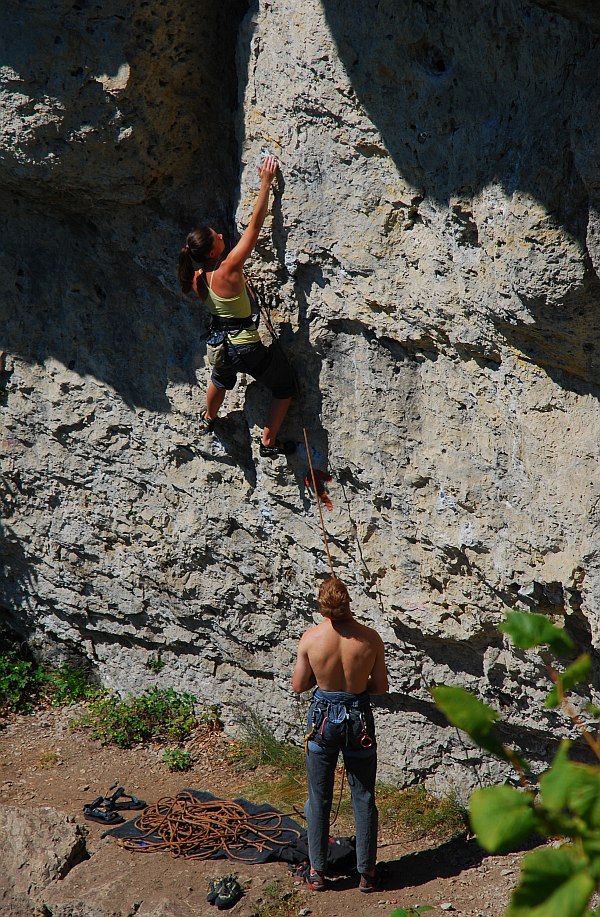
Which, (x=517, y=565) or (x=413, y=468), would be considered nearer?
(x=517, y=565)

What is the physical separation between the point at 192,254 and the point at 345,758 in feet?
9.83

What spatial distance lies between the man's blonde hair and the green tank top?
1547 mm

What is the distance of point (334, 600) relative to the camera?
454cm

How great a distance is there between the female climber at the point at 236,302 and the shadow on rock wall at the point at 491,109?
2.74 feet

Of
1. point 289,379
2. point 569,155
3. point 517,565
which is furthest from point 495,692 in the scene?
point 569,155

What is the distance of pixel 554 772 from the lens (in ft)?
5.69

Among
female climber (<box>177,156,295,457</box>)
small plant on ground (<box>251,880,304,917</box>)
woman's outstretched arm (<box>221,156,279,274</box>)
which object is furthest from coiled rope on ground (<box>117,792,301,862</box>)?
woman's outstretched arm (<box>221,156,279,274</box>)

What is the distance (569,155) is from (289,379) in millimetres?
2195

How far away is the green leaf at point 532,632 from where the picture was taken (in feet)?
6.51

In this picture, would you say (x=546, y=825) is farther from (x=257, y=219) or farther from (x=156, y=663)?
(x=156, y=663)

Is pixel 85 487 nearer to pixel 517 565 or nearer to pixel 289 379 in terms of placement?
pixel 289 379

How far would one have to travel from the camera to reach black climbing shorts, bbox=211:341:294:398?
16.7 ft

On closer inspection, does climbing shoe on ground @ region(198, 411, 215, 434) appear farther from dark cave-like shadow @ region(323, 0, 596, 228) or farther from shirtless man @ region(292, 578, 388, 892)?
Answer: dark cave-like shadow @ region(323, 0, 596, 228)

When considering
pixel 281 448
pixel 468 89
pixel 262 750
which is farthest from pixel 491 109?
pixel 262 750
